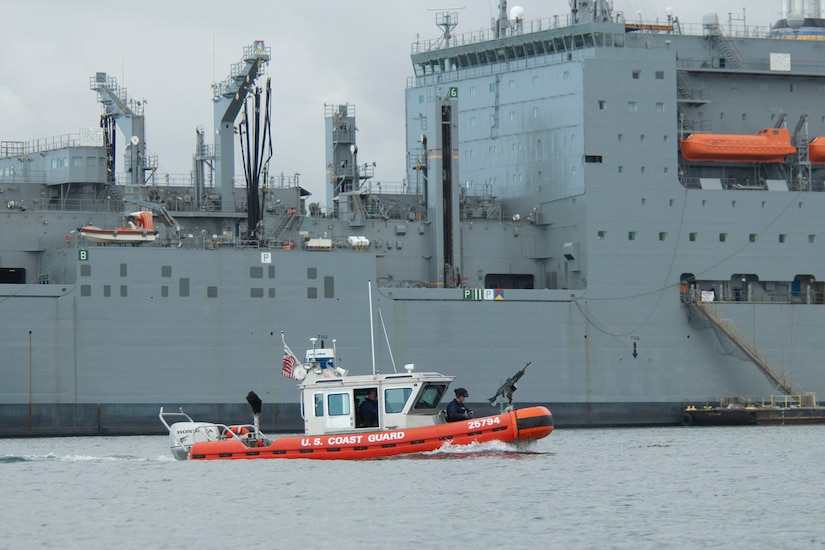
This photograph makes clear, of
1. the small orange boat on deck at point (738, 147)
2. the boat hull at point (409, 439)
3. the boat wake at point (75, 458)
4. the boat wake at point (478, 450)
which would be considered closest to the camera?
the boat hull at point (409, 439)

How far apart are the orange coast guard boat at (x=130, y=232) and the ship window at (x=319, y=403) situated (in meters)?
11.9

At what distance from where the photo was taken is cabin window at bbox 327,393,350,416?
2772cm

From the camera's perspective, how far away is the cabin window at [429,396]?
90.9 ft

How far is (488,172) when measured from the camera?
45281 mm

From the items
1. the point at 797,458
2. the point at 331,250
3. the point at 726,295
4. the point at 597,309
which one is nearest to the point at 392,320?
the point at 331,250

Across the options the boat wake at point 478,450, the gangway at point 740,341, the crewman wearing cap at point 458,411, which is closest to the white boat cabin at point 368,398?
the crewman wearing cap at point 458,411

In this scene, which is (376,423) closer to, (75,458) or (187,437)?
(187,437)

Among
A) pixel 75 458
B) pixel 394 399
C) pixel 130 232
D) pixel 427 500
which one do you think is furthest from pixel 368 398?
pixel 130 232

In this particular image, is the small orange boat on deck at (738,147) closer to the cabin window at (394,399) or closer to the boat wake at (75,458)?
the cabin window at (394,399)

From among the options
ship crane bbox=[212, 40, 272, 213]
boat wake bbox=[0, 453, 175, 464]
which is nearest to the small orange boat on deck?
ship crane bbox=[212, 40, 272, 213]

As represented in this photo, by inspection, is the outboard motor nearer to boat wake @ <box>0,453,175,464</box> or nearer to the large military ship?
boat wake @ <box>0,453,175,464</box>

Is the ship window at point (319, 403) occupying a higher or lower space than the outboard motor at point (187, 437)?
higher

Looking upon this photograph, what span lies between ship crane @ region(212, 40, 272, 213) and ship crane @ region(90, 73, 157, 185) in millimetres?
2057

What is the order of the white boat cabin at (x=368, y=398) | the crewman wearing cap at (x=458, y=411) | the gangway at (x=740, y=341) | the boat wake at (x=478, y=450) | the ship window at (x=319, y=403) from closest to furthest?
the boat wake at (x=478, y=450)
the white boat cabin at (x=368, y=398)
the ship window at (x=319, y=403)
the crewman wearing cap at (x=458, y=411)
the gangway at (x=740, y=341)
